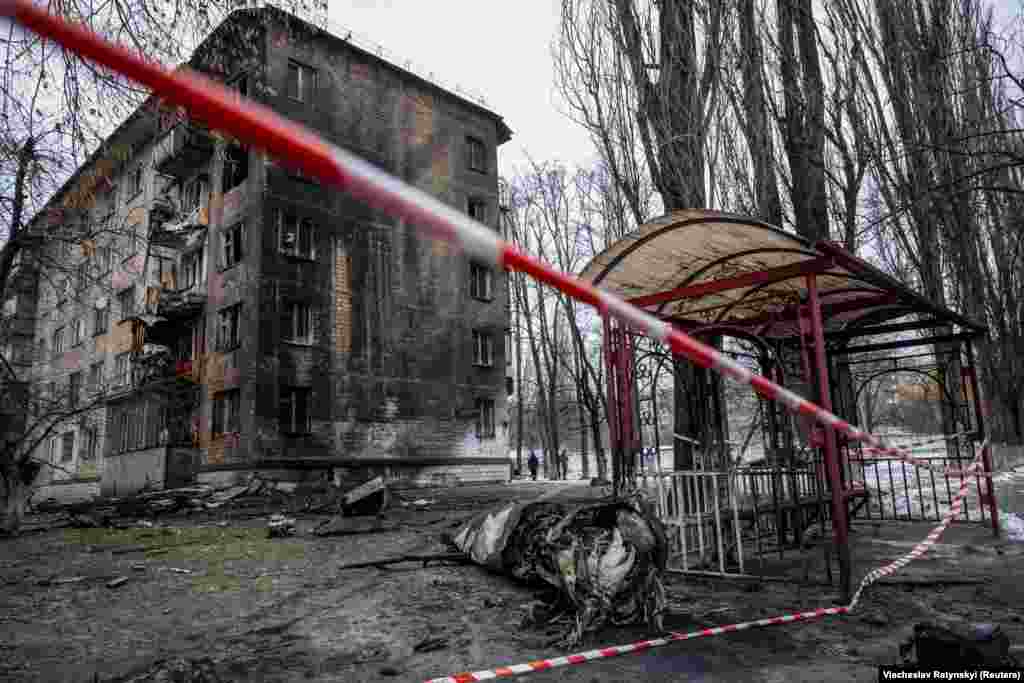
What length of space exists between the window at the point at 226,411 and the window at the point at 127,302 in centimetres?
934

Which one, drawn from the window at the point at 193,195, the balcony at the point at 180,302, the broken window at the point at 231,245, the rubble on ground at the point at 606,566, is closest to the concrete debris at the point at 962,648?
the rubble on ground at the point at 606,566

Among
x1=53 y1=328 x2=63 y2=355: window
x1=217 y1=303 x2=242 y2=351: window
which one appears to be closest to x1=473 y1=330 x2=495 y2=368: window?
x1=217 y1=303 x2=242 y2=351: window

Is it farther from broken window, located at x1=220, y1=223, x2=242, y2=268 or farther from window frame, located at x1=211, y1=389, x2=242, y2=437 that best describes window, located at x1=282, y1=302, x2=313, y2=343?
broken window, located at x1=220, y1=223, x2=242, y2=268

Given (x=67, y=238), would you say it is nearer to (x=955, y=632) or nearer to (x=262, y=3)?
(x=262, y=3)

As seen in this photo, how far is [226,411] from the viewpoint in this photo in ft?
70.3

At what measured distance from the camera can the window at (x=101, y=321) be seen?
30.2 metres

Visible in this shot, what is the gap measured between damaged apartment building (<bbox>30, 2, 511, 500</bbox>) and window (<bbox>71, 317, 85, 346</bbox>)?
4867mm

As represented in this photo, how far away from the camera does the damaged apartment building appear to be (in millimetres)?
21391

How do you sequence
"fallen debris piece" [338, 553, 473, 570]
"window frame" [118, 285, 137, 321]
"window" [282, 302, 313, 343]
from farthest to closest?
1. "window frame" [118, 285, 137, 321]
2. "window" [282, 302, 313, 343]
3. "fallen debris piece" [338, 553, 473, 570]

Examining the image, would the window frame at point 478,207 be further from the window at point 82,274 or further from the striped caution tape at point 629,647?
the striped caution tape at point 629,647

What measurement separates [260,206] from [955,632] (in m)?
22.4

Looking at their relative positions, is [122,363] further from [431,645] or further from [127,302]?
[431,645]

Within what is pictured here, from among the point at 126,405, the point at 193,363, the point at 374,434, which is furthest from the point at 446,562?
the point at 126,405

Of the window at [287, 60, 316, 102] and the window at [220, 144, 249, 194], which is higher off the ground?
the window at [287, 60, 316, 102]
